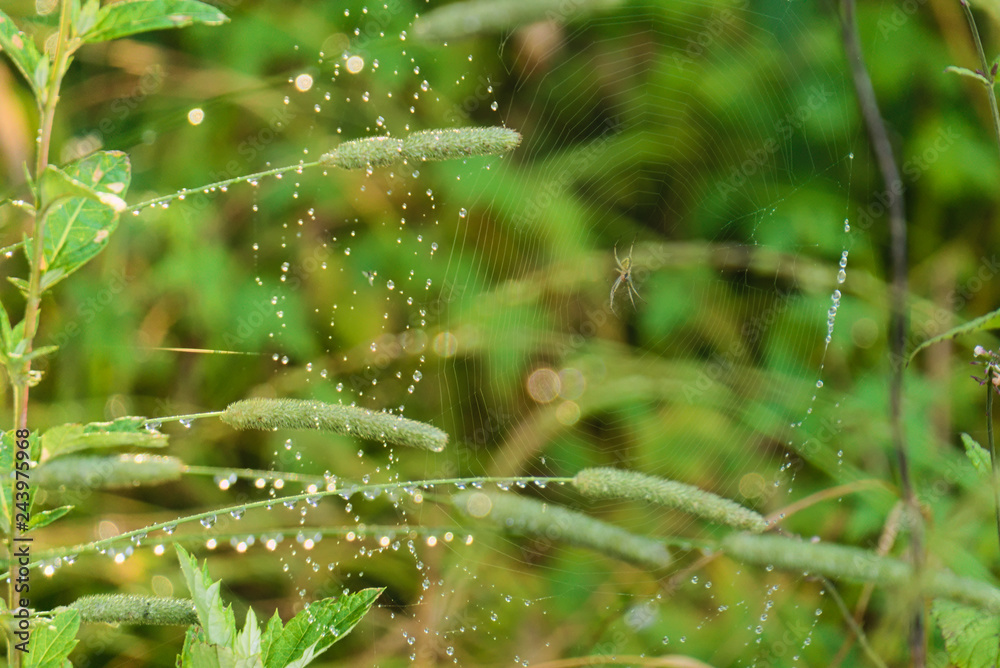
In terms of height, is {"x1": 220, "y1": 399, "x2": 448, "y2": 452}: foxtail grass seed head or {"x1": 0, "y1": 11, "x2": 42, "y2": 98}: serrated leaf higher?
{"x1": 0, "y1": 11, "x2": 42, "y2": 98}: serrated leaf

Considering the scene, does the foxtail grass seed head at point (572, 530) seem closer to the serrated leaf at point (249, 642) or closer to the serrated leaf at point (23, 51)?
the serrated leaf at point (249, 642)

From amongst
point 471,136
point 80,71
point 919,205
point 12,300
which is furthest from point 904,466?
point 80,71

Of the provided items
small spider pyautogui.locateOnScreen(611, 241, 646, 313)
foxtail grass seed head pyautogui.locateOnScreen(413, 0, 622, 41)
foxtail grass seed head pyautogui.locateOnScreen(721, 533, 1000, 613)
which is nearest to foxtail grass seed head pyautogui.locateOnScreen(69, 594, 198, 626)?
foxtail grass seed head pyautogui.locateOnScreen(721, 533, 1000, 613)

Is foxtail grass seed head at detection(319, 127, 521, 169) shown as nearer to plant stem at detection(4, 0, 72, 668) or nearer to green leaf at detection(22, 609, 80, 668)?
plant stem at detection(4, 0, 72, 668)

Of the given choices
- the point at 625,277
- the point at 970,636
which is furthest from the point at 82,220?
the point at 625,277

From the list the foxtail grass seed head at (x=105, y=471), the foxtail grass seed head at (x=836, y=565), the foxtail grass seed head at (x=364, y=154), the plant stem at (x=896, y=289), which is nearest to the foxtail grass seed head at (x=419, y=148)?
the foxtail grass seed head at (x=364, y=154)

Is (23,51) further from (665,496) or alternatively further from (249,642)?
(665,496)

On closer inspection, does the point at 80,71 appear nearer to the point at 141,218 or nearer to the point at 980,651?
the point at 141,218

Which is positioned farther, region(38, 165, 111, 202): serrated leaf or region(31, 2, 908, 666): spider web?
region(31, 2, 908, 666): spider web
